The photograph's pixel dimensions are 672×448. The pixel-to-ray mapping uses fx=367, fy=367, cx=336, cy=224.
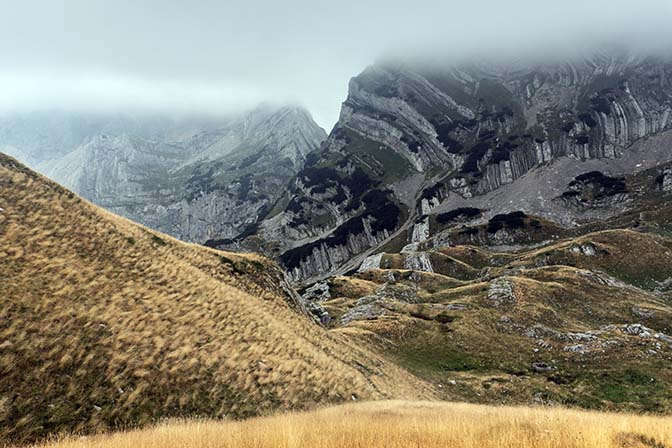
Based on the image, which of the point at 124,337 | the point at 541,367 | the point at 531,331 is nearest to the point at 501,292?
the point at 531,331

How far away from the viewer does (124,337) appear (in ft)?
51.9

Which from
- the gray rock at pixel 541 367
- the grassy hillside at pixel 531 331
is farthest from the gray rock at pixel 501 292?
the gray rock at pixel 541 367

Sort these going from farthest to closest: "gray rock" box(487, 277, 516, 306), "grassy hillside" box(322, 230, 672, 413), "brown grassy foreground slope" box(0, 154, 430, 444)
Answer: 1. "gray rock" box(487, 277, 516, 306)
2. "grassy hillside" box(322, 230, 672, 413)
3. "brown grassy foreground slope" box(0, 154, 430, 444)

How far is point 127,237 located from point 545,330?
157ft

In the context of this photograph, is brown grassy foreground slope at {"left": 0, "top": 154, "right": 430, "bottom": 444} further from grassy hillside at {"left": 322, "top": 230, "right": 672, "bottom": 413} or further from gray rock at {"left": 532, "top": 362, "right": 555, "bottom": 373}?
gray rock at {"left": 532, "top": 362, "right": 555, "bottom": 373}

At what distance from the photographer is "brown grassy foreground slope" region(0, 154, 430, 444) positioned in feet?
41.5

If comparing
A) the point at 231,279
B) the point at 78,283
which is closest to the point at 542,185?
the point at 231,279

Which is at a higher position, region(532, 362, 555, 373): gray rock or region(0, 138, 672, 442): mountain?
region(0, 138, 672, 442): mountain

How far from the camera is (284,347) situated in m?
22.5

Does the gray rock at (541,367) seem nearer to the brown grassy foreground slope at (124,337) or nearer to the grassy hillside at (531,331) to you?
the grassy hillside at (531,331)


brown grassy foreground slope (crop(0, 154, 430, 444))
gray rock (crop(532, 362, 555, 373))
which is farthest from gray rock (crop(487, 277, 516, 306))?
brown grassy foreground slope (crop(0, 154, 430, 444))

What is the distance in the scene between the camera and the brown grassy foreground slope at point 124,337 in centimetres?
1265

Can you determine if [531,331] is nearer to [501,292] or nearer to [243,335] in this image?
[501,292]

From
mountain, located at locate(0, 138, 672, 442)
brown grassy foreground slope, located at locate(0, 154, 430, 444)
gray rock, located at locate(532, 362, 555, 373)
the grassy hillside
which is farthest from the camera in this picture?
gray rock, located at locate(532, 362, 555, 373)
